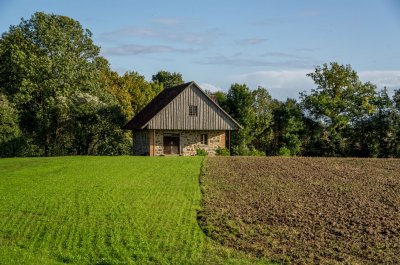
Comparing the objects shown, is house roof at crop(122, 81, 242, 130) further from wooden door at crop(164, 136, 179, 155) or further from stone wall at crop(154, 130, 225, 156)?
wooden door at crop(164, 136, 179, 155)

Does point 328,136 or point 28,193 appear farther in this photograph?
point 328,136

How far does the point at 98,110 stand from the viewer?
4394 cm

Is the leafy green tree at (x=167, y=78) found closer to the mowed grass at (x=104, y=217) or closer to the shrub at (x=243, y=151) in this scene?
the shrub at (x=243, y=151)

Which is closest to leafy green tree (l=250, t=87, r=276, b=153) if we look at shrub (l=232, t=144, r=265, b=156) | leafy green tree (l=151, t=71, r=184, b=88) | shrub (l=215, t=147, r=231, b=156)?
shrub (l=232, t=144, r=265, b=156)

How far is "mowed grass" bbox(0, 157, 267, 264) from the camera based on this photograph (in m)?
14.8

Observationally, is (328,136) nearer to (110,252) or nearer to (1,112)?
(1,112)

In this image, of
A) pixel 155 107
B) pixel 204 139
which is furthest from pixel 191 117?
pixel 155 107

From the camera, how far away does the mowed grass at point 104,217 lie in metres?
14.8

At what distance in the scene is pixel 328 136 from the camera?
49.0 m

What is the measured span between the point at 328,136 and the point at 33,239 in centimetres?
3731

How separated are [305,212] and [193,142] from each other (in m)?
23.6

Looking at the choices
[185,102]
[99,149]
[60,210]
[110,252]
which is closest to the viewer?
[110,252]

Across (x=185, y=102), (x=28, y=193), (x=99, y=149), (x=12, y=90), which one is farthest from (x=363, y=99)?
(x=28, y=193)

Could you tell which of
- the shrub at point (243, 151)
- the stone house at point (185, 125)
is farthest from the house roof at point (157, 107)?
the shrub at point (243, 151)
